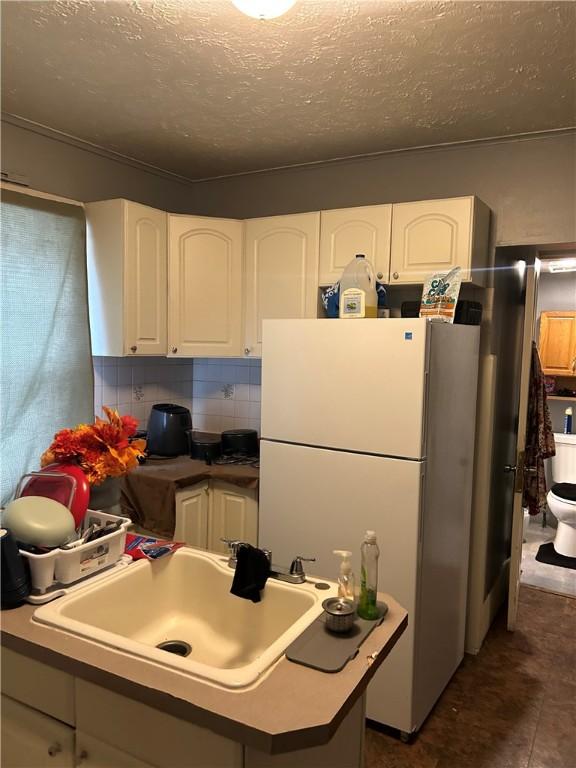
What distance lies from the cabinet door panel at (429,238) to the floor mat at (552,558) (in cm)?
256

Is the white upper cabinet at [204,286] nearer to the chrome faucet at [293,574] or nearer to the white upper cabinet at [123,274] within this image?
the white upper cabinet at [123,274]

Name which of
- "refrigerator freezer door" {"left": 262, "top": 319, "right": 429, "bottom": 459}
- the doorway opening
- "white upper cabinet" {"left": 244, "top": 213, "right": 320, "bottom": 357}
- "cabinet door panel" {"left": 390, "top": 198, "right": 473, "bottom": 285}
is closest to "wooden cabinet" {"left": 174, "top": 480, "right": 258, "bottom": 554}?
"refrigerator freezer door" {"left": 262, "top": 319, "right": 429, "bottom": 459}

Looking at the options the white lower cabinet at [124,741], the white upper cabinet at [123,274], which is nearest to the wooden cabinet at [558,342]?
the white upper cabinet at [123,274]

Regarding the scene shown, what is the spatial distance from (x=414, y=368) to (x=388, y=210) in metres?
0.89

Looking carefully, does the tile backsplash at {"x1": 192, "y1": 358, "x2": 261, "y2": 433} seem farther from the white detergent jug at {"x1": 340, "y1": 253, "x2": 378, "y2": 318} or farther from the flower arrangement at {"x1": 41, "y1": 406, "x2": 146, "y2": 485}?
the flower arrangement at {"x1": 41, "y1": 406, "x2": 146, "y2": 485}

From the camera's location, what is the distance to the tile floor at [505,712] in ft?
6.76

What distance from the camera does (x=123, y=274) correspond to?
258 centimetres

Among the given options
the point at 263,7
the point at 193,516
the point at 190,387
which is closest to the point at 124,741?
the point at 193,516

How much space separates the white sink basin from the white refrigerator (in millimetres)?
672

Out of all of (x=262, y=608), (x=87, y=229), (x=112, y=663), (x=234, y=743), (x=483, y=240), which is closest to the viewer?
(x=234, y=743)

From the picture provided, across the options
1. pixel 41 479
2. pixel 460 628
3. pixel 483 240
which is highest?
pixel 483 240

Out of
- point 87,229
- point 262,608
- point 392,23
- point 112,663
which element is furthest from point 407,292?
point 112,663

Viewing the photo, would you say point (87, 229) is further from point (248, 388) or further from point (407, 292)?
point (407, 292)

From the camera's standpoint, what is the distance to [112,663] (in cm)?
112
